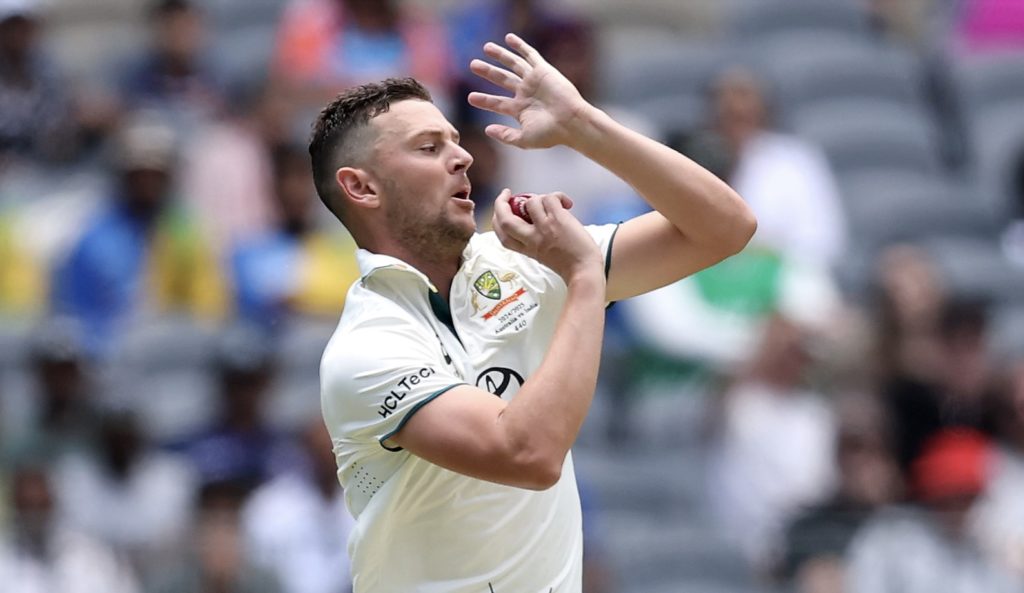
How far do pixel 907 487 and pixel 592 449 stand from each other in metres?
1.36

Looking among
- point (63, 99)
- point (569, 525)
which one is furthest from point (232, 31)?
point (569, 525)

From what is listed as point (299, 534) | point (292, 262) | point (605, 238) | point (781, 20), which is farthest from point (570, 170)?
point (605, 238)

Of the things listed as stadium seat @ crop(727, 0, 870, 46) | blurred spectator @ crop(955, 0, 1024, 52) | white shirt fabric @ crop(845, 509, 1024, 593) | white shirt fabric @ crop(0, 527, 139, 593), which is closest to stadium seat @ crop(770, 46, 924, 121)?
stadium seat @ crop(727, 0, 870, 46)

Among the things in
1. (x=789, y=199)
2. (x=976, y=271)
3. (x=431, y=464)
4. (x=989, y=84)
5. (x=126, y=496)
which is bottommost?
(x=126, y=496)

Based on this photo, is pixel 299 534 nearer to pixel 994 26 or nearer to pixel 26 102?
pixel 26 102

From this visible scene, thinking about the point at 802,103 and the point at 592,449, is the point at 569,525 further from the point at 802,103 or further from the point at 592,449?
the point at 802,103

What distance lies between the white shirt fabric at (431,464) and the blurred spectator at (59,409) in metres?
4.37

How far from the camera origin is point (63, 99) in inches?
386

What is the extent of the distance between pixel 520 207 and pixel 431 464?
0.55 m

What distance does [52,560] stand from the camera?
24.2ft

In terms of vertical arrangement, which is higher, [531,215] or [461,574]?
[531,215]

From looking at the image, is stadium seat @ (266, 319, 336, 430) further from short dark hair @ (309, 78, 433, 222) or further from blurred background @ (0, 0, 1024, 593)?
short dark hair @ (309, 78, 433, 222)

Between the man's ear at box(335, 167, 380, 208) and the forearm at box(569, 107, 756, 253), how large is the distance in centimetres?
42

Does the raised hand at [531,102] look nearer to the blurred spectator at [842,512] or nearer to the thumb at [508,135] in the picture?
the thumb at [508,135]
